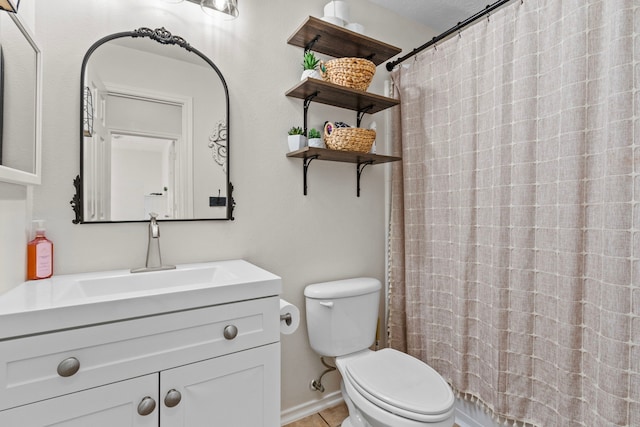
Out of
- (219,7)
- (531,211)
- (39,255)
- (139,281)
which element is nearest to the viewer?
(39,255)

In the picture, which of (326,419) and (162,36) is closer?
(162,36)

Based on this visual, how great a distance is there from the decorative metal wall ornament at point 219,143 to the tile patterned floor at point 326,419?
138cm

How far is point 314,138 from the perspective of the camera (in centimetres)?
158

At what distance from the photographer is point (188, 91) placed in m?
1.38

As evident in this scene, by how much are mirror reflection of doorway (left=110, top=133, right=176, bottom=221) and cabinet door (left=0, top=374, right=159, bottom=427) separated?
0.66 metres

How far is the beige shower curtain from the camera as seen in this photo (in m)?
1.02

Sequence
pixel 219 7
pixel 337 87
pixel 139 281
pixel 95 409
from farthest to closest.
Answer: pixel 337 87, pixel 219 7, pixel 139 281, pixel 95 409

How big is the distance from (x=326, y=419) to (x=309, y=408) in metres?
0.11

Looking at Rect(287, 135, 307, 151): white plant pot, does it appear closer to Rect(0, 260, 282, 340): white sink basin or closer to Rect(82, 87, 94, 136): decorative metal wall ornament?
Rect(0, 260, 282, 340): white sink basin

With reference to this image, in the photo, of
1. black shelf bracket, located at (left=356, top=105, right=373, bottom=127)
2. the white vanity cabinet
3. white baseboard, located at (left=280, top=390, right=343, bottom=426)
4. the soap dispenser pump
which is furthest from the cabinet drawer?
black shelf bracket, located at (left=356, top=105, right=373, bottom=127)

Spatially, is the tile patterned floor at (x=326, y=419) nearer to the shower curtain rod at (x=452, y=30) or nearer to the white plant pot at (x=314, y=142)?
the white plant pot at (x=314, y=142)

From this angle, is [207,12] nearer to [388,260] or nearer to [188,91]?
[188,91]

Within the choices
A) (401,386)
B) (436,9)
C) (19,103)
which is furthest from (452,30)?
(19,103)

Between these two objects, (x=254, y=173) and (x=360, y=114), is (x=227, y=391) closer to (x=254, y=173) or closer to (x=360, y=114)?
(x=254, y=173)
